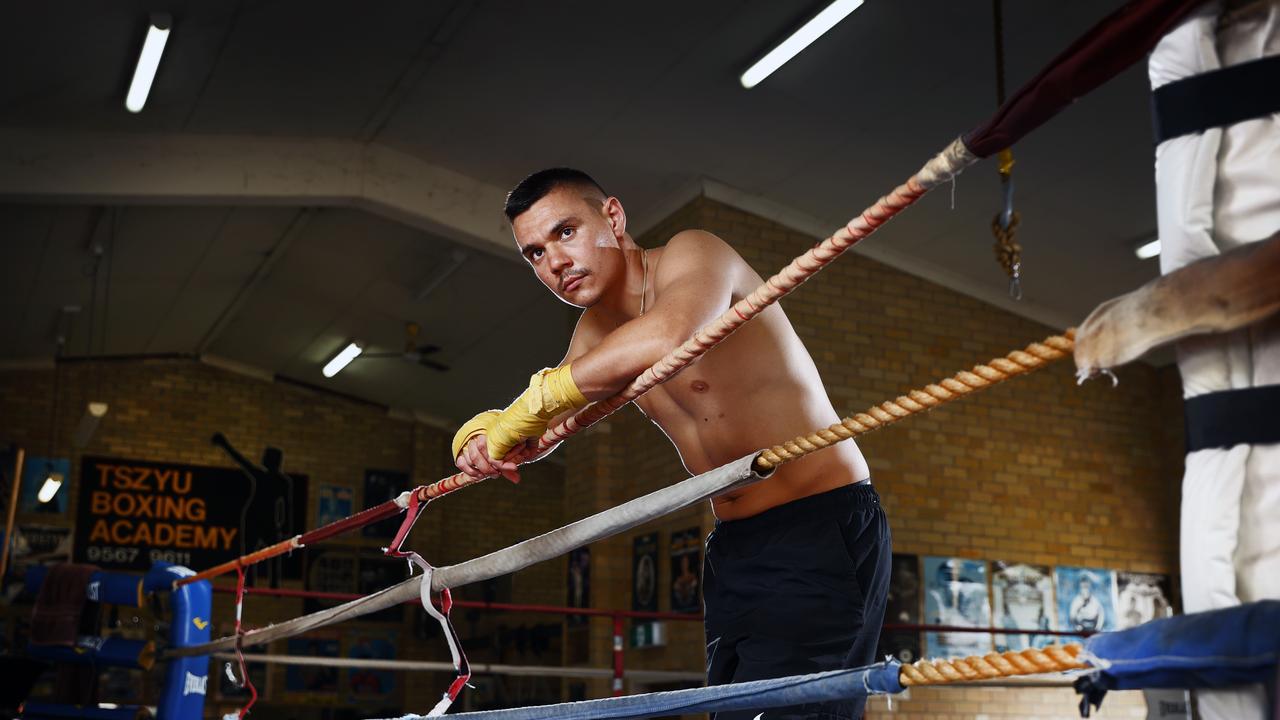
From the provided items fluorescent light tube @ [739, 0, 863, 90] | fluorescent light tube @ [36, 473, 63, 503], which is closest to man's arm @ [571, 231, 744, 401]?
fluorescent light tube @ [739, 0, 863, 90]

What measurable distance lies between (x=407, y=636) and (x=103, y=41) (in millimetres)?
9167

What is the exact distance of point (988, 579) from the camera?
8414 mm

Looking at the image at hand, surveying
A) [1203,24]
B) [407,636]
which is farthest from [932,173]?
[407,636]

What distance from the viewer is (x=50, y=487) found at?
12.1 meters

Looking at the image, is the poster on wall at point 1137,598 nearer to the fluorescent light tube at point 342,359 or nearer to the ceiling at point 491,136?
the ceiling at point 491,136

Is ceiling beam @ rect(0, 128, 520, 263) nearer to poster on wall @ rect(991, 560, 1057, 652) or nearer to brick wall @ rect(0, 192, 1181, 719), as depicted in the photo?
brick wall @ rect(0, 192, 1181, 719)

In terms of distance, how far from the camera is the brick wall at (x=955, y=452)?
320 inches

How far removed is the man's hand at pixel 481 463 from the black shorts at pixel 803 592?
0.43 metres

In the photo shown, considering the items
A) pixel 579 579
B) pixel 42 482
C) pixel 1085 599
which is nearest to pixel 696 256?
pixel 579 579

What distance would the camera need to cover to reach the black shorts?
6.47 ft

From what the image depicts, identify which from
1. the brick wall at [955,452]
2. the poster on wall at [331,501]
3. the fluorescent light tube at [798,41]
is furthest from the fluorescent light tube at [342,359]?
the fluorescent light tube at [798,41]

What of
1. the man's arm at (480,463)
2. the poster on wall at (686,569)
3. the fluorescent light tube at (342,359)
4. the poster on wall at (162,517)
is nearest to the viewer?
the man's arm at (480,463)

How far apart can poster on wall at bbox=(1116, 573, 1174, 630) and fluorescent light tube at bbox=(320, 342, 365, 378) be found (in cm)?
747

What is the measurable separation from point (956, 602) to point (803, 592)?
21.8 feet
